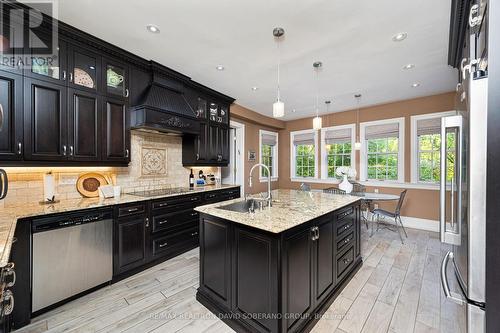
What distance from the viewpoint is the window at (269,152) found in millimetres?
6336

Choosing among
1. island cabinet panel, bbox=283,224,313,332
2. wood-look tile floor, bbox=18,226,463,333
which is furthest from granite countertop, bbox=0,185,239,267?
island cabinet panel, bbox=283,224,313,332

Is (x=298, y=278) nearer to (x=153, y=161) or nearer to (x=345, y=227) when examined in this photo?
(x=345, y=227)

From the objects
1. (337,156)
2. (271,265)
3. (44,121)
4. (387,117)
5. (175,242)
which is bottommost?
(175,242)

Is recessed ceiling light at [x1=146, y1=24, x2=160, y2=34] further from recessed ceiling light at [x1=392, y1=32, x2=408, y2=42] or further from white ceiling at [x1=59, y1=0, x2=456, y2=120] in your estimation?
recessed ceiling light at [x1=392, y1=32, x2=408, y2=42]

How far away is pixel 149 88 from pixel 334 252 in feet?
10.9

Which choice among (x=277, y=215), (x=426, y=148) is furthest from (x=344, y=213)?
(x=426, y=148)

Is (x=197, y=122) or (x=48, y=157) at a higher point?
(x=197, y=122)

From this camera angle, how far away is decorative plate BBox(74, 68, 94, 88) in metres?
2.39

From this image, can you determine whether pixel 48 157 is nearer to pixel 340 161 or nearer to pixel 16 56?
Answer: pixel 16 56

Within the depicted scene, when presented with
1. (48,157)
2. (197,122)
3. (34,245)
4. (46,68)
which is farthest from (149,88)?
(34,245)

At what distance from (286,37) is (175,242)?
10.3 ft

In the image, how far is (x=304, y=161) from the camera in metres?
6.48

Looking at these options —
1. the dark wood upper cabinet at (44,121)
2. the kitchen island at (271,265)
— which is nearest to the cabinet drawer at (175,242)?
the kitchen island at (271,265)

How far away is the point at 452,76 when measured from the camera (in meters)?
3.39
